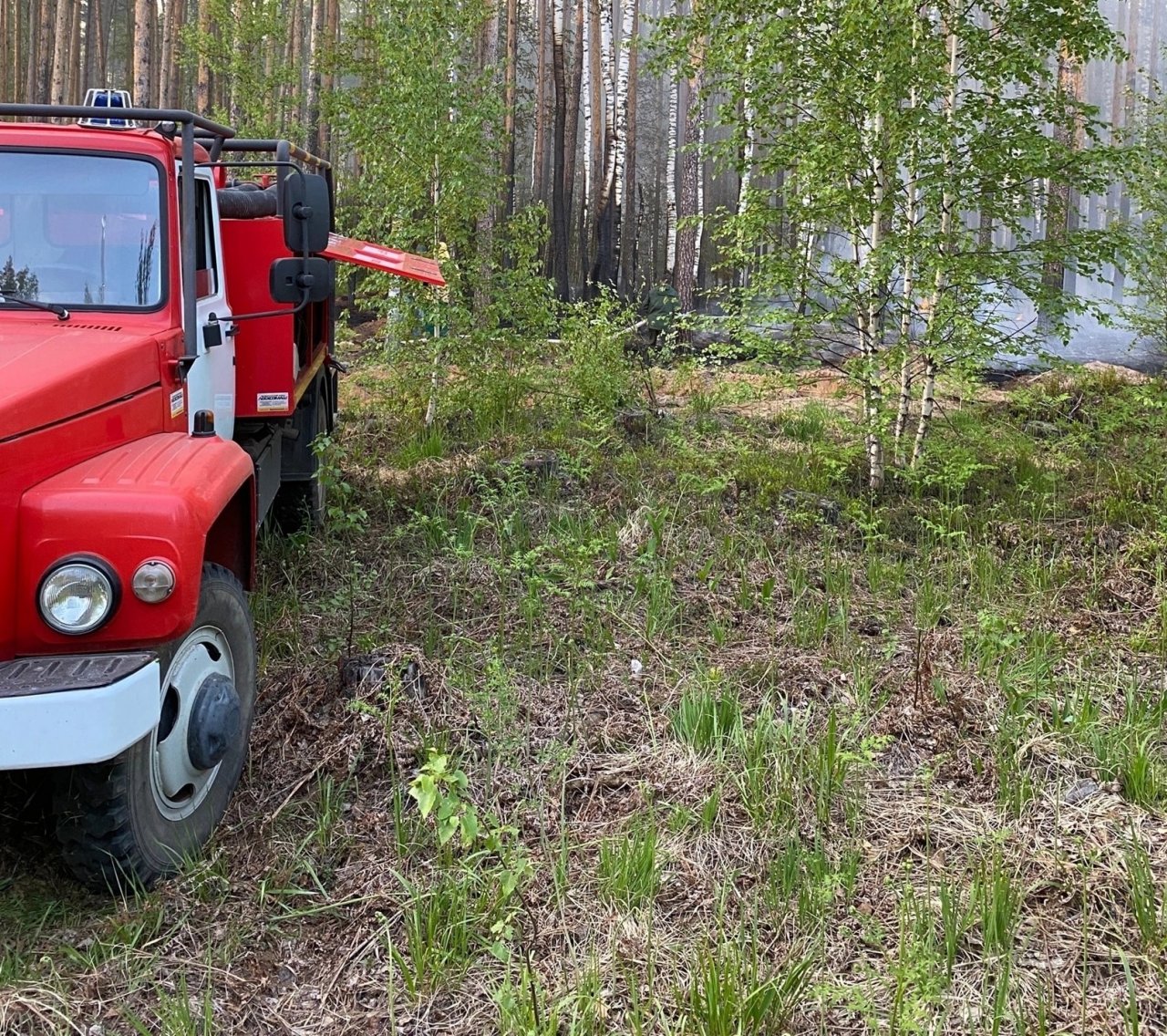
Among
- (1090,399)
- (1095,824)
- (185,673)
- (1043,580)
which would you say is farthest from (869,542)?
(1090,399)

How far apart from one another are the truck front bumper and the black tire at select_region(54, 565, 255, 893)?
0.26 m

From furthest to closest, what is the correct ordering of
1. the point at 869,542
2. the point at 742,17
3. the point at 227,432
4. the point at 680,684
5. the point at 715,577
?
the point at 742,17 → the point at 869,542 → the point at 715,577 → the point at 227,432 → the point at 680,684

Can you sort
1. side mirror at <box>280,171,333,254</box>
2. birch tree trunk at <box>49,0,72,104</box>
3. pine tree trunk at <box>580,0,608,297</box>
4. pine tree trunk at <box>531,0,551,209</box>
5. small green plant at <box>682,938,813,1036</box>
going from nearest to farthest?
small green plant at <box>682,938,813,1036</box> → side mirror at <box>280,171,333,254</box> → pine tree trunk at <box>580,0,608,297</box> → pine tree trunk at <box>531,0,551,209</box> → birch tree trunk at <box>49,0,72,104</box>

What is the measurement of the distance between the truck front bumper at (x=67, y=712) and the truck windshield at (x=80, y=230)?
1722mm

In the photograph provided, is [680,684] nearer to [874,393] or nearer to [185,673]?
[185,673]

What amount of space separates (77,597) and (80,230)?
5.78 feet

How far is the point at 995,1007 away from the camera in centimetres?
243

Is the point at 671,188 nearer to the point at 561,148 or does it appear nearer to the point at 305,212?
the point at 561,148

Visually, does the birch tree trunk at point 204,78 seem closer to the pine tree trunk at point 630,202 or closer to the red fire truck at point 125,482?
the pine tree trunk at point 630,202

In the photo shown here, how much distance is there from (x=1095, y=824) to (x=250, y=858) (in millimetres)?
2722

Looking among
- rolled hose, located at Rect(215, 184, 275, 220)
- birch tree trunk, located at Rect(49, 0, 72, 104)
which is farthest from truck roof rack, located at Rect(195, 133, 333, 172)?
birch tree trunk, located at Rect(49, 0, 72, 104)

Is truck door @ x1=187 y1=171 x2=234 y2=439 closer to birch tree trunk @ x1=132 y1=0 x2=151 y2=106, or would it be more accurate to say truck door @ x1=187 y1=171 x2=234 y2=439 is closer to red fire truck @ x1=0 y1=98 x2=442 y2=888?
red fire truck @ x1=0 y1=98 x2=442 y2=888

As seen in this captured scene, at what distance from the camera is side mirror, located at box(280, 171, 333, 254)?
3949 millimetres

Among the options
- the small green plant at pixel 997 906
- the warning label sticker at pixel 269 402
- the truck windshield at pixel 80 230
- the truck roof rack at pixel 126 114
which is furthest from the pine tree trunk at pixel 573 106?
the small green plant at pixel 997 906
